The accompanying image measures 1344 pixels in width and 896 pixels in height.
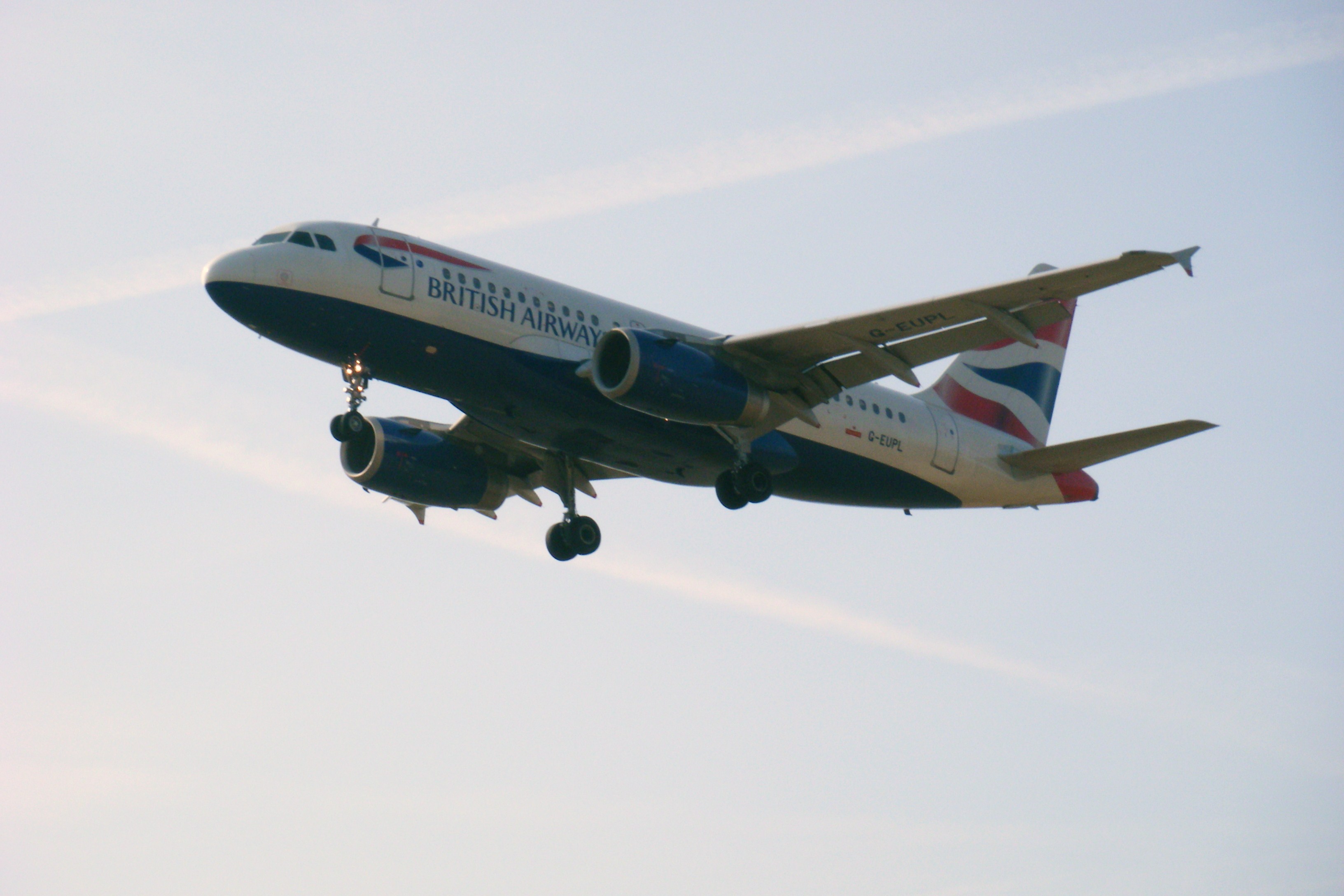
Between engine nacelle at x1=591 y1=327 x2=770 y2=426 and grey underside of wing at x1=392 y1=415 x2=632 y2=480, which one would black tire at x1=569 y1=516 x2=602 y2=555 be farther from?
engine nacelle at x1=591 y1=327 x2=770 y2=426

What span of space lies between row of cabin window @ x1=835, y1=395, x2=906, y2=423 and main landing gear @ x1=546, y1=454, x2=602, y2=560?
6.50 meters

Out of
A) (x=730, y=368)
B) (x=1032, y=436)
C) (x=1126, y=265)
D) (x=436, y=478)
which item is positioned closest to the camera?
(x=1126, y=265)

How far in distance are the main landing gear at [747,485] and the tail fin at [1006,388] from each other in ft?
22.2

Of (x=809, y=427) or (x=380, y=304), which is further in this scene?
(x=809, y=427)

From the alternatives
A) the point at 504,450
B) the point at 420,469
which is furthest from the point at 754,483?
the point at 420,469

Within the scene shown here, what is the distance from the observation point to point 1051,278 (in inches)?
1094

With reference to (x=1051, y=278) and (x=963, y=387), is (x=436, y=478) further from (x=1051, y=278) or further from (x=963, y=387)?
(x=1051, y=278)

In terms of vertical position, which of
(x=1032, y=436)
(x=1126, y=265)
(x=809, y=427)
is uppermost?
(x=1032, y=436)

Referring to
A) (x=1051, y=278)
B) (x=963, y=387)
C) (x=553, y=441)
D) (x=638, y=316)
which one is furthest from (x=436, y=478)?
(x=1051, y=278)

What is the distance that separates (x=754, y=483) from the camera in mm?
33906

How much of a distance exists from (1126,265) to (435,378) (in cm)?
1298

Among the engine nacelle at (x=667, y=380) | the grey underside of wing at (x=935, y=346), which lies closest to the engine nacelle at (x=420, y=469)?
the engine nacelle at (x=667, y=380)

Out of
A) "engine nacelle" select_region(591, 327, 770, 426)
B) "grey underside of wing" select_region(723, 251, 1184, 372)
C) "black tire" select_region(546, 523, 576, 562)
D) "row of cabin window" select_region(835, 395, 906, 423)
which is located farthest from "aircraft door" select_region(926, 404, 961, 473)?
"black tire" select_region(546, 523, 576, 562)

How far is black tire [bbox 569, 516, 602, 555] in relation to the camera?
37.3 m
